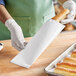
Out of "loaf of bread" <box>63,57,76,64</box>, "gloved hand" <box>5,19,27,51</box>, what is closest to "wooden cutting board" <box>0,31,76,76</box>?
"gloved hand" <box>5,19,27,51</box>

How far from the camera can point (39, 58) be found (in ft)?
5.22

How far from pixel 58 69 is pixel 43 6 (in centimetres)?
108

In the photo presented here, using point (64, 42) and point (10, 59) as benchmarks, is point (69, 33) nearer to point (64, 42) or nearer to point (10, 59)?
point (64, 42)

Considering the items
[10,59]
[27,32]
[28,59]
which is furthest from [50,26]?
[27,32]

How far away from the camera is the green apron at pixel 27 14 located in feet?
6.95

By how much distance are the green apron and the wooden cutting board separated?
35cm

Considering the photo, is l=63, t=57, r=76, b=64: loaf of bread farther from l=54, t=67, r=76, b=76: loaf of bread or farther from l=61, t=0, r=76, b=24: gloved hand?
l=61, t=0, r=76, b=24: gloved hand

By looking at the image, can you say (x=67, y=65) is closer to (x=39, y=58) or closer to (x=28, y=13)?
(x=39, y=58)

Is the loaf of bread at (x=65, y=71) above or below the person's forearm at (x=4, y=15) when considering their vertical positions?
below

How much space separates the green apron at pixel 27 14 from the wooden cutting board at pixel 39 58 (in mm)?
347

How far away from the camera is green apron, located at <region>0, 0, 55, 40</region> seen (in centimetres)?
212

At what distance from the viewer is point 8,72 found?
4.59 ft

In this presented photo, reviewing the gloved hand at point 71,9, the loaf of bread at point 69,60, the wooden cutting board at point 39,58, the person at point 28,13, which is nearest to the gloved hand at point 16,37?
the wooden cutting board at point 39,58

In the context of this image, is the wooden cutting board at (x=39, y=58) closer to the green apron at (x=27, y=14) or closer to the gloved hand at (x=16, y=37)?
the gloved hand at (x=16, y=37)
